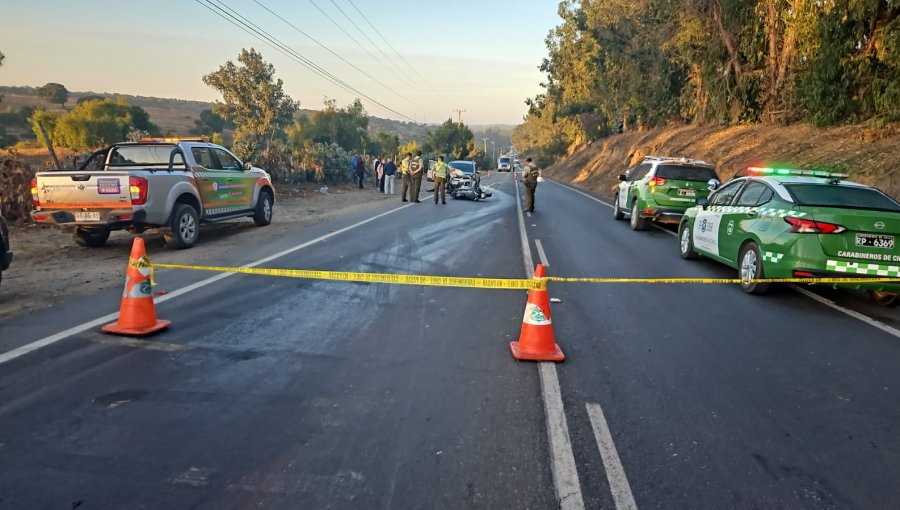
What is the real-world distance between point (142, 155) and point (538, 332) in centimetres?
946

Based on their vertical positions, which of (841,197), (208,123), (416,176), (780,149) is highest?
(208,123)

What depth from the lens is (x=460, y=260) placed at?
9.96 metres

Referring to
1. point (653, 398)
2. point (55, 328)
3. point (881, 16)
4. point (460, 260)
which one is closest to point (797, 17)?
point (881, 16)

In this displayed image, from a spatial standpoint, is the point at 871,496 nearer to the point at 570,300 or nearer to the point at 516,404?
the point at 516,404

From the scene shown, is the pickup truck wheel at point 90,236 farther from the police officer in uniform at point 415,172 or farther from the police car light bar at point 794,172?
the police officer in uniform at point 415,172

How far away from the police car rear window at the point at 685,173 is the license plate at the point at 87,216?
11.5 m

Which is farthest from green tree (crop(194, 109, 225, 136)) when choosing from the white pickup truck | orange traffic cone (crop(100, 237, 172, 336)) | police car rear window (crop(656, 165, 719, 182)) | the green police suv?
orange traffic cone (crop(100, 237, 172, 336))

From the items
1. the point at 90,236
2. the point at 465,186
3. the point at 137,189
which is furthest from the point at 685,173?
the point at 90,236

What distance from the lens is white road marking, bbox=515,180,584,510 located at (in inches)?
119

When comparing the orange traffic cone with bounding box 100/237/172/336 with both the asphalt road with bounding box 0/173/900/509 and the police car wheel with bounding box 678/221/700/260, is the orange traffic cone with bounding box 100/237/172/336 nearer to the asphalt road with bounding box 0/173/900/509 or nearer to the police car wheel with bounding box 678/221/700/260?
the asphalt road with bounding box 0/173/900/509

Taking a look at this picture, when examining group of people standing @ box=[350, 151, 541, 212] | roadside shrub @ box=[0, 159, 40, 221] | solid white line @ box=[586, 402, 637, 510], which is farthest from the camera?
group of people standing @ box=[350, 151, 541, 212]

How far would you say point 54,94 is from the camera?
114 meters

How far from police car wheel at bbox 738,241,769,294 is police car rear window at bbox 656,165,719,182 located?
568 centimetres

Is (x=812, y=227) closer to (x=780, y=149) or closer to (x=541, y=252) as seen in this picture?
(x=541, y=252)
